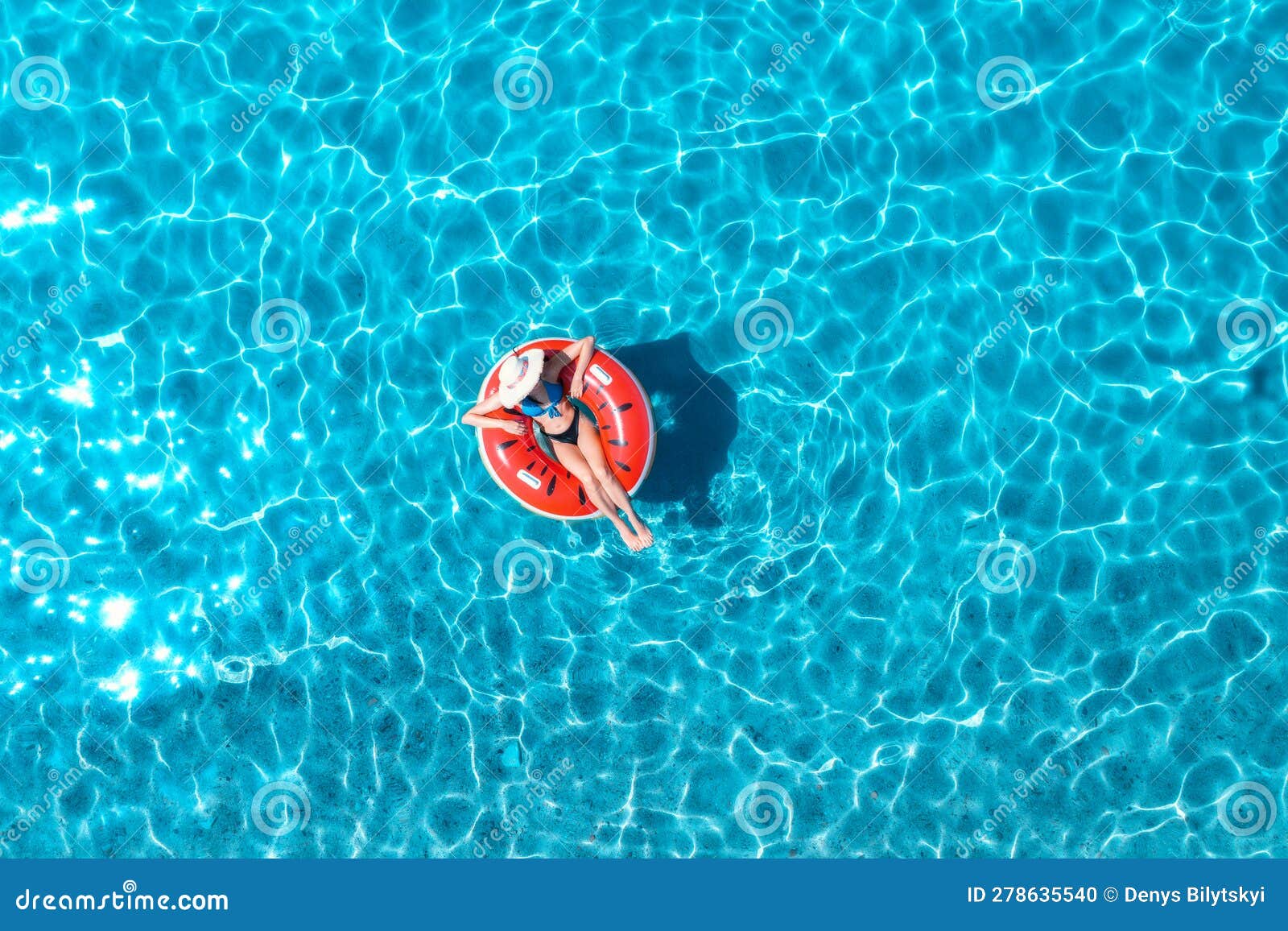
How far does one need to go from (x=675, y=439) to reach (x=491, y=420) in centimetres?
151

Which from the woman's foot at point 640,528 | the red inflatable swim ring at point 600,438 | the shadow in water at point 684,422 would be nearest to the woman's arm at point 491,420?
the red inflatable swim ring at point 600,438

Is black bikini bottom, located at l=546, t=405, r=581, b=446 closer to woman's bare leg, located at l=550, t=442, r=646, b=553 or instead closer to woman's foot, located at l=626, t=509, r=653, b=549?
woman's bare leg, located at l=550, t=442, r=646, b=553

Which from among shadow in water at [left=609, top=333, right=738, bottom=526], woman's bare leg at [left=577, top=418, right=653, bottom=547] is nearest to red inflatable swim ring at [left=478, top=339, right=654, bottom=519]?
woman's bare leg at [left=577, top=418, right=653, bottom=547]

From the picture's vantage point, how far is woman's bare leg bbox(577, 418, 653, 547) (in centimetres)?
675

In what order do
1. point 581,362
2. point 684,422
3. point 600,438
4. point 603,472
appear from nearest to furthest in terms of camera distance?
point 581,362
point 603,472
point 600,438
point 684,422

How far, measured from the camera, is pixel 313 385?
7.54 m

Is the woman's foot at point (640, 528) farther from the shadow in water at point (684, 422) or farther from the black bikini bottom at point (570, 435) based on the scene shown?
the black bikini bottom at point (570, 435)

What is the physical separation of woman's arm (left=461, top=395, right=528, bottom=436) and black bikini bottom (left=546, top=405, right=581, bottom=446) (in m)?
0.21

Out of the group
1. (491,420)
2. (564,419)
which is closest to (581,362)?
(564,419)

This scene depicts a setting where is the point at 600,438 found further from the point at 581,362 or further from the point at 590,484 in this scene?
the point at 581,362

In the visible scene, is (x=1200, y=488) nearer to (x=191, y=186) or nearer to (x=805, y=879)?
(x=805, y=879)

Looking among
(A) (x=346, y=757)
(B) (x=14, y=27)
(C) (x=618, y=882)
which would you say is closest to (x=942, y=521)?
(C) (x=618, y=882)

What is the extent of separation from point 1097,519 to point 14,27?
30.5 feet

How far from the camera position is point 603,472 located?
6.78 meters
